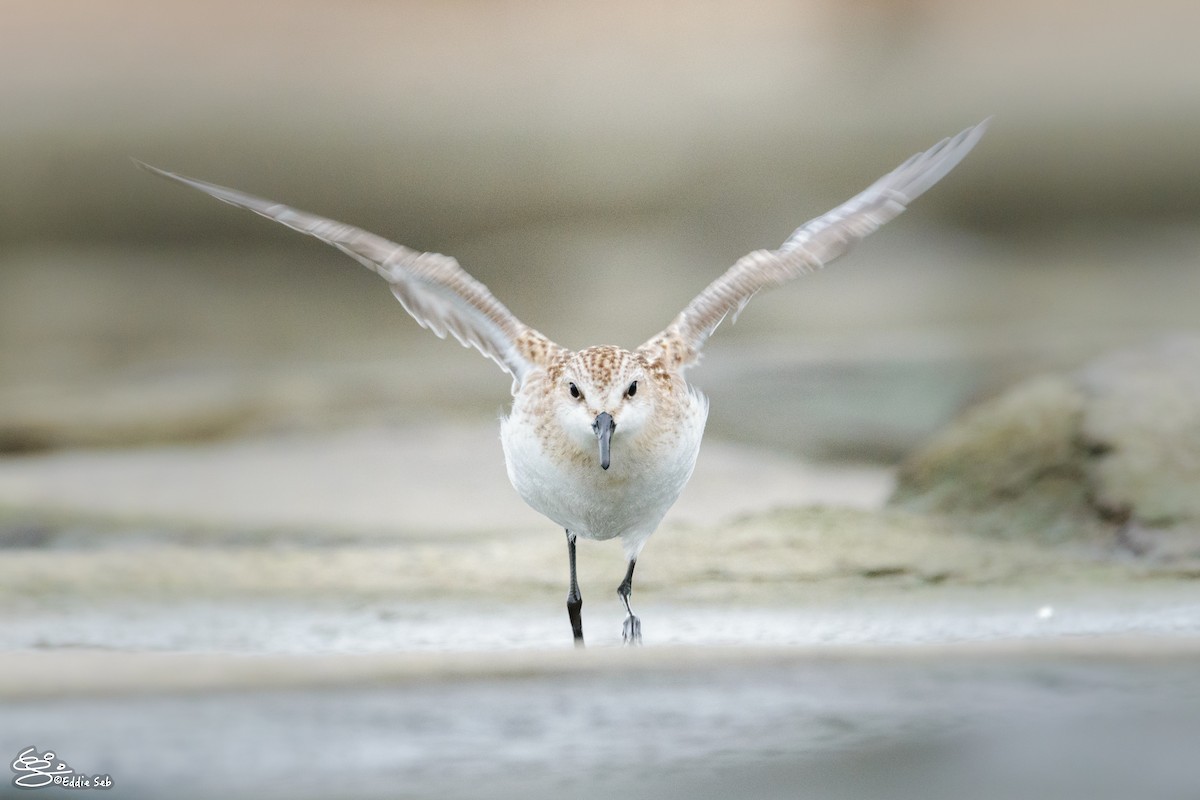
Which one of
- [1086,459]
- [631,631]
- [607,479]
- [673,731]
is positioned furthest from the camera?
[1086,459]

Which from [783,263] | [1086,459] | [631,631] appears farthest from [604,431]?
[1086,459]

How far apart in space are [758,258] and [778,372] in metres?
1.48

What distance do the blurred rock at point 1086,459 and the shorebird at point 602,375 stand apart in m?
0.60

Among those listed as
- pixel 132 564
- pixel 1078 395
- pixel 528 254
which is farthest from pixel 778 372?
pixel 132 564

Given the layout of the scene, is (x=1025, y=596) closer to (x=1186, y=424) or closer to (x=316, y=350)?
(x=1186, y=424)

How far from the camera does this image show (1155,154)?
13.7 feet

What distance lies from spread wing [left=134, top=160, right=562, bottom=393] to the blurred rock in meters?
0.92

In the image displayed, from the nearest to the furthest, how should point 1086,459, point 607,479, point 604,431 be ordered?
point 604,431 → point 607,479 → point 1086,459

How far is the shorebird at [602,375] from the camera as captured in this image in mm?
1889

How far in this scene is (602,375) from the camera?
1.86 m
